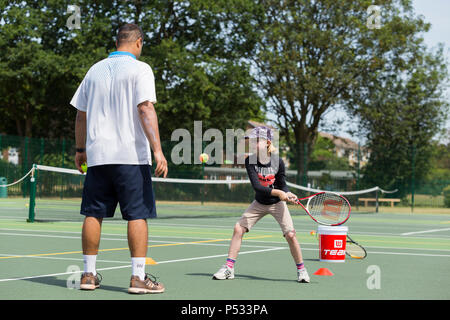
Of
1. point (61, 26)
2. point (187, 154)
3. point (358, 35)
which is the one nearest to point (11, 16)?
point (61, 26)

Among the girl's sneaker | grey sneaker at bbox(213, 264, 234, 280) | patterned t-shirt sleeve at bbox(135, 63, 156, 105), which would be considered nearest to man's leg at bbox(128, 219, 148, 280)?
patterned t-shirt sleeve at bbox(135, 63, 156, 105)

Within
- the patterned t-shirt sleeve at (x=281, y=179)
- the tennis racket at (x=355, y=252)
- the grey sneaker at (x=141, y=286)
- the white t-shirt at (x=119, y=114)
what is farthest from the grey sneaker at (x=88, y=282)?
the tennis racket at (x=355, y=252)

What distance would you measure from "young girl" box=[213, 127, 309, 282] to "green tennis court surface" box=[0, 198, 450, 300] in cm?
27

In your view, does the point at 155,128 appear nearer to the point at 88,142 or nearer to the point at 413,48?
the point at 88,142

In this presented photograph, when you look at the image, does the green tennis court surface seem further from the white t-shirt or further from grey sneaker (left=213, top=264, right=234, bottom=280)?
the white t-shirt

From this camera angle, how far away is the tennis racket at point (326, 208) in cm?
810

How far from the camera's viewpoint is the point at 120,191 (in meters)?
5.99

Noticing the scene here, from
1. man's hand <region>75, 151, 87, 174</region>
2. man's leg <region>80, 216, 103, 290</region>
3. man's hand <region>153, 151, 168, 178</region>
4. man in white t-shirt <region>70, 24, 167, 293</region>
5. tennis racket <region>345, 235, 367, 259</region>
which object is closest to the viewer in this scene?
man's hand <region>153, 151, 168, 178</region>

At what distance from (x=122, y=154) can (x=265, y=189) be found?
1.65m

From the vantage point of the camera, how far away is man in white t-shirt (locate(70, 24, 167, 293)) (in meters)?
5.96

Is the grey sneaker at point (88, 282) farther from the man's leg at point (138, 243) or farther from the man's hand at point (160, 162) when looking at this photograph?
the man's hand at point (160, 162)

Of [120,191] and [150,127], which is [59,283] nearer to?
[120,191]

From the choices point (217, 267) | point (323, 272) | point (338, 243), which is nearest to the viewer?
point (323, 272)

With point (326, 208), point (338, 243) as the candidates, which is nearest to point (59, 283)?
point (326, 208)
